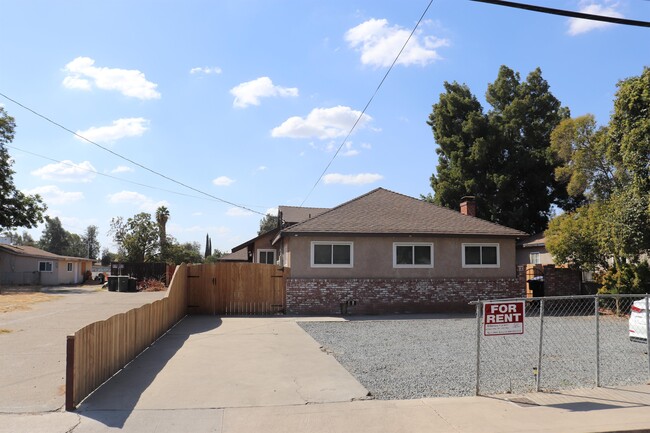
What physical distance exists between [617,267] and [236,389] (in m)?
18.4

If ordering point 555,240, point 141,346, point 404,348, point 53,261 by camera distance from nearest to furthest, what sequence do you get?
point 141,346
point 404,348
point 555,240
point 53,261

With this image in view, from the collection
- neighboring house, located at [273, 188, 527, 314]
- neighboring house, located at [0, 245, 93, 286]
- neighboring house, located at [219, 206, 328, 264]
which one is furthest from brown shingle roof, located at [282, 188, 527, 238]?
neighboring house, located at [0, 245, 93, 286]

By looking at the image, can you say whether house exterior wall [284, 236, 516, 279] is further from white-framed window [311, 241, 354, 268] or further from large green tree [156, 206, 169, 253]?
large green tree [156, 206, 169, 253]

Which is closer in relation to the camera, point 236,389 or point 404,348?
point 236,389

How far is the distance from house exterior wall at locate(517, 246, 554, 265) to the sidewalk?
85.0 ft

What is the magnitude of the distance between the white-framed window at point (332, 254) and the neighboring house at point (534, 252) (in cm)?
1697

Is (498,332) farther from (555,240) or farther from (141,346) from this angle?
(555,240)

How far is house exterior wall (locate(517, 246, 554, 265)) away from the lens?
32.4m

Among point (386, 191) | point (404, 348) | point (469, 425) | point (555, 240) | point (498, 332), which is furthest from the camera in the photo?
point (386, 191)

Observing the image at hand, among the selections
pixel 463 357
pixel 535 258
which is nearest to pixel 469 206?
pixel 535 258

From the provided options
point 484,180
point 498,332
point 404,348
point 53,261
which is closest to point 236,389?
point 498,332

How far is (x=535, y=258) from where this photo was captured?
33938mm

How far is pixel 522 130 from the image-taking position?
4219 cm

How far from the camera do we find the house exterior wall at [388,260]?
19625 mm
